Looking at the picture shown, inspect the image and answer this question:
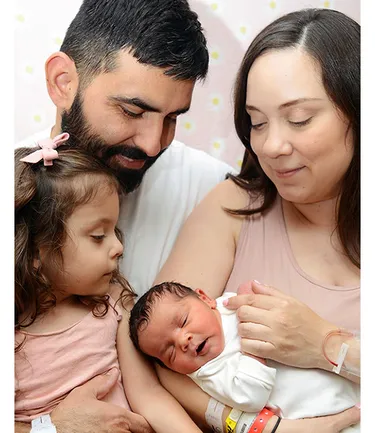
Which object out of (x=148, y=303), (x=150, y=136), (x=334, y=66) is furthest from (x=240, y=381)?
(x=334, y=66)

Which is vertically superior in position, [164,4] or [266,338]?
[164,4]

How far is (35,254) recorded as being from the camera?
1.09 metres

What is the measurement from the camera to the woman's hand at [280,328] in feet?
3.60

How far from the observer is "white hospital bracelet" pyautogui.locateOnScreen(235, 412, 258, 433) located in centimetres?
108

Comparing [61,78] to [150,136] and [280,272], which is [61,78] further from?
[280,272]

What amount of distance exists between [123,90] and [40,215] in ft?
0.79

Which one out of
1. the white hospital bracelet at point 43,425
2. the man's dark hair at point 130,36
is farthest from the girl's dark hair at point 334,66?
the white hospital bracelet at point 43,425

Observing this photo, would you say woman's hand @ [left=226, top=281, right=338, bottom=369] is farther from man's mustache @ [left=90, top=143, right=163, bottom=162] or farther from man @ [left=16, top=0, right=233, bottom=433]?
man's mustache @ [left=90, top=143, right=163, bottom=162]

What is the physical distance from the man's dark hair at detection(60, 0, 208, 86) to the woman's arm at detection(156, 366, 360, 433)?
0.50 meters

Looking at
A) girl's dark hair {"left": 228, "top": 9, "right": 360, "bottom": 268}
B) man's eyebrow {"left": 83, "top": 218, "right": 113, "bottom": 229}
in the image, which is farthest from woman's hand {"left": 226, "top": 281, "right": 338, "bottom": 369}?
man's eyebrow {"left": 83, "top": 218, "right": 113, "bottom": 229}

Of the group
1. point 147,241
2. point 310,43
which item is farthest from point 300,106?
point 147,241

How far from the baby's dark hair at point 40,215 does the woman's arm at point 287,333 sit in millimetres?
299
